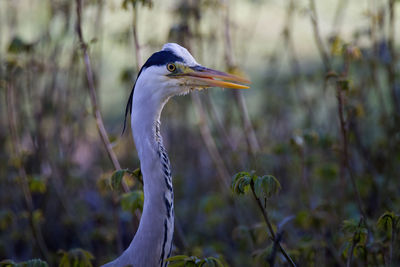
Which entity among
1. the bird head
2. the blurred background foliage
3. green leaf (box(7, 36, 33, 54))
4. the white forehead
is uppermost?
green leaf (box(7, 36, 33, 54))

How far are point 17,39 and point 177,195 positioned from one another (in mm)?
2349

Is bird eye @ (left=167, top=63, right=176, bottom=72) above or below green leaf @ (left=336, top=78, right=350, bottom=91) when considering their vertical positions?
above

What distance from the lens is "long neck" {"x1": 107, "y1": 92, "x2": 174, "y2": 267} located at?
6.36 ft

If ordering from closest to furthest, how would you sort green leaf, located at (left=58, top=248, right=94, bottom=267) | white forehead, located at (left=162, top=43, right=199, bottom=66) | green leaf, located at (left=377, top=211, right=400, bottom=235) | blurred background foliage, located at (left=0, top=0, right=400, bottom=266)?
green leaf, located at (left=377, top=211, right=400, bottom=235)
green leaf, located at (left=58, top=248, right=94, bottom=267)
white forehead, located at (left=162, top=43, right=199, bottom=66)
blurred background foliage, located at (left=0, top=0, right=400, bottom=266)

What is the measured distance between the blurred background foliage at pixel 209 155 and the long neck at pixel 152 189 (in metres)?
0.15

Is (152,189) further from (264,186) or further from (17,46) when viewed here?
(17,46)

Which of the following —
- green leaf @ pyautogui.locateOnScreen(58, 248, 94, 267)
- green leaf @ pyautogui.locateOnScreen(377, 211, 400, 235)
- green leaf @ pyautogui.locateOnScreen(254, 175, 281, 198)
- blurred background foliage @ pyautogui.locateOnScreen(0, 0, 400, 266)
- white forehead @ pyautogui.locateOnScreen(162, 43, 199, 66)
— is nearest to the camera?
green leaf @ pyautogui.locateOnScreen(254, 175, 281, 198)

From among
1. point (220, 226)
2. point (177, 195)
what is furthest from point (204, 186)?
point (220, 226)

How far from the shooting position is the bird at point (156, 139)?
1.94 m

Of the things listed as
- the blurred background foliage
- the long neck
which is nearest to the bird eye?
the long neck

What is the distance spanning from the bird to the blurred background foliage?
0.55 feet

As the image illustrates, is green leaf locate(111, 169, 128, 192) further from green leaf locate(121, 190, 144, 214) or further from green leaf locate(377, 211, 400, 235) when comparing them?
green leaf locate(377, 211, 400, 235)

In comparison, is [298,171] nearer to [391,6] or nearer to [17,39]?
[391,6]

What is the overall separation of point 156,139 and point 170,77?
0.89ft
